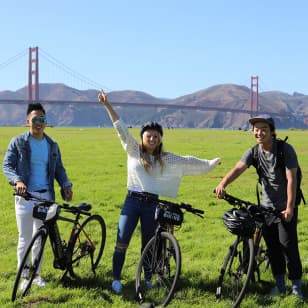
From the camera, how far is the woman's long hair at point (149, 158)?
4934 millimetres

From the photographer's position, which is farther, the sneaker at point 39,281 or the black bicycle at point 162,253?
the sneaker at point 39,281

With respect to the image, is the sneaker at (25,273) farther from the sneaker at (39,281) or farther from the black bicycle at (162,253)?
the black bicycle at (162,253)

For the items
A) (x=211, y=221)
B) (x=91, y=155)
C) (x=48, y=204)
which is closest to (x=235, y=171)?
(x=48, y=204)

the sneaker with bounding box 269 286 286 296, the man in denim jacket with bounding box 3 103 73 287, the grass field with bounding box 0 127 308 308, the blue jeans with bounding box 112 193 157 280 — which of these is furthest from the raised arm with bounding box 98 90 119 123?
the sneaker with bounding box 269 286 286 296

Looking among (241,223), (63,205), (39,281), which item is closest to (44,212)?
(63,205)

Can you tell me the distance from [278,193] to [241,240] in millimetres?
629

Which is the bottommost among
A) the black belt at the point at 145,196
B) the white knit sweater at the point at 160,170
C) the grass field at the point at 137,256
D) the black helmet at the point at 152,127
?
the grass field at the point at 137,256

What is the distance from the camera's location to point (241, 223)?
14.7ft

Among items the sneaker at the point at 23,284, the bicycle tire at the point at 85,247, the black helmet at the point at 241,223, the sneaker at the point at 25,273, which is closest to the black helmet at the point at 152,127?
the black helmet at the point at 241,223

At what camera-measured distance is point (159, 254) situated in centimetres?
479

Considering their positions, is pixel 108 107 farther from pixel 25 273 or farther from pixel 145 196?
pixel 25 273

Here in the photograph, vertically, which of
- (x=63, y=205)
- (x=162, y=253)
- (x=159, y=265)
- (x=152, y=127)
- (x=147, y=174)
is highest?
(x=152, y=127)

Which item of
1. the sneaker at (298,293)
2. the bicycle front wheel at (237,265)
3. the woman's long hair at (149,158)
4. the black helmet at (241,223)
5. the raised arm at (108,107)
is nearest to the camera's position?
the black helmet at (241,223)

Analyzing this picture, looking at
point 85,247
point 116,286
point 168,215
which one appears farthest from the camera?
point 85,247
